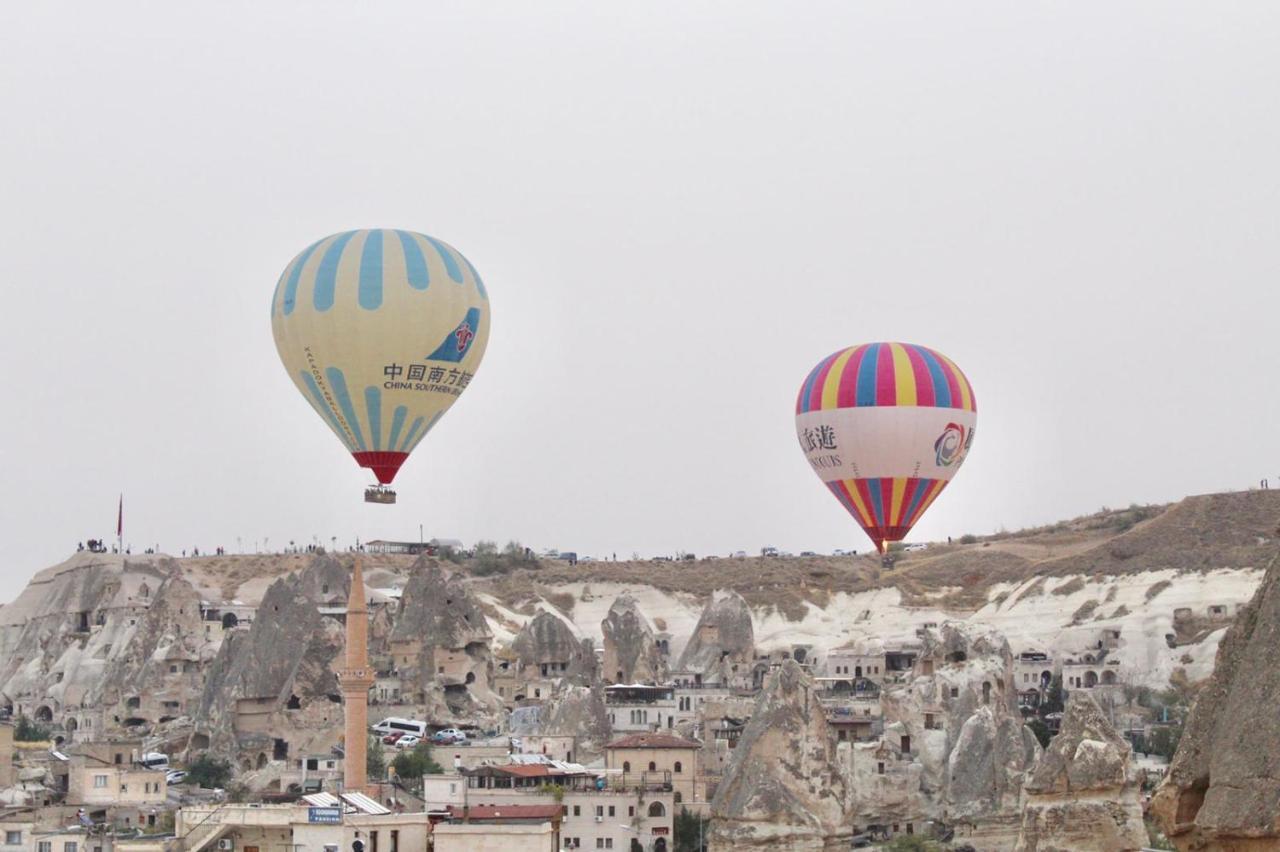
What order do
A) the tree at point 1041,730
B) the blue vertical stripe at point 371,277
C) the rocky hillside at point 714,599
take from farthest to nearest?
the rocky hillside at point 714,599
the tree at point 1041,730
the blue vertical stripe at point 371,277

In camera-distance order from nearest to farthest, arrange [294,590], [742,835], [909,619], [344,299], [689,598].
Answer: [742,835] < [344,299] < [294,590] < [909,619] < [689,598]

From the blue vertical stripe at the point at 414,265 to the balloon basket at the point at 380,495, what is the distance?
417cm

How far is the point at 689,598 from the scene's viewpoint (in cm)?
10081

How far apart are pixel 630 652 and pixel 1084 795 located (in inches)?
1546

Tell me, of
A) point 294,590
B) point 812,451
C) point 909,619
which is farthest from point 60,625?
point 812,451

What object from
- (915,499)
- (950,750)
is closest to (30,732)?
(950,750)

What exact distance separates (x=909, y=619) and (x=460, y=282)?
48.7m

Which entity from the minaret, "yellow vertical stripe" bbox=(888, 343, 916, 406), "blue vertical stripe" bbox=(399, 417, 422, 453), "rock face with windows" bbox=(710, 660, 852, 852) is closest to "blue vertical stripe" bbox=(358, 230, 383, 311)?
"blue vertical stripe" bbox=(399, 417, 422, 453)

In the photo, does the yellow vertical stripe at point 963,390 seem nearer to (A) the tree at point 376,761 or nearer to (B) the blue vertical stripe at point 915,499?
(B) the blue vertical stripe at point 915,499

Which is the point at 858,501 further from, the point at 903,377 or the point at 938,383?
the point at 938,383

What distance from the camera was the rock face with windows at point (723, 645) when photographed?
258 feet

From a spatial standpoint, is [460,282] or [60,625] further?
[60,625]

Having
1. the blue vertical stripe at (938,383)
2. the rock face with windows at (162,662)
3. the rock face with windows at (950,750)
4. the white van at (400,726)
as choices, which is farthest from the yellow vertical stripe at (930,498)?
the rock face with windows at (162,662)

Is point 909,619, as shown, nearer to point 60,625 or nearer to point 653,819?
point 60,625
